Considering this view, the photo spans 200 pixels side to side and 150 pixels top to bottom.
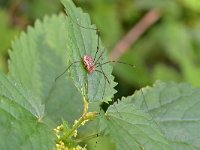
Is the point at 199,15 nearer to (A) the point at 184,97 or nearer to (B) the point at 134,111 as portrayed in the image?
(A) the point at 184,97

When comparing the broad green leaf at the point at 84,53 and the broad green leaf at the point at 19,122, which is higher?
the broad green leaf at the point at 84,53

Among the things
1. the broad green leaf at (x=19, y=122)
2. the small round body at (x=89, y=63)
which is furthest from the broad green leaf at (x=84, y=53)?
the broad green leaf at (x=19, y=122)

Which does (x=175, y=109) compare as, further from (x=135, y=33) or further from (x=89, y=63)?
(x=135, y=33)

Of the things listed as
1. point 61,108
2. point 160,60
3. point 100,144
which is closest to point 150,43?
point 160,60

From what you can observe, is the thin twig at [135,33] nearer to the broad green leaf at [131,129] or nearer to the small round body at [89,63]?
the small round body at [89,63]

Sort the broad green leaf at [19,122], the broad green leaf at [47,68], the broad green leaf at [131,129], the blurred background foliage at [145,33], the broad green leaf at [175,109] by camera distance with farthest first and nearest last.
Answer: the blurred background foliage at [145,33] → the broad green leaf at [47,68] → the broad green leaf at [175,109] → the broad green leaf at [131,129] → the broad green leaf at [19,122]

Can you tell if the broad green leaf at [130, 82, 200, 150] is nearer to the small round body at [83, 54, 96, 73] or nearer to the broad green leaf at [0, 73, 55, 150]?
the small round body at [83, 54, 96, 73]
